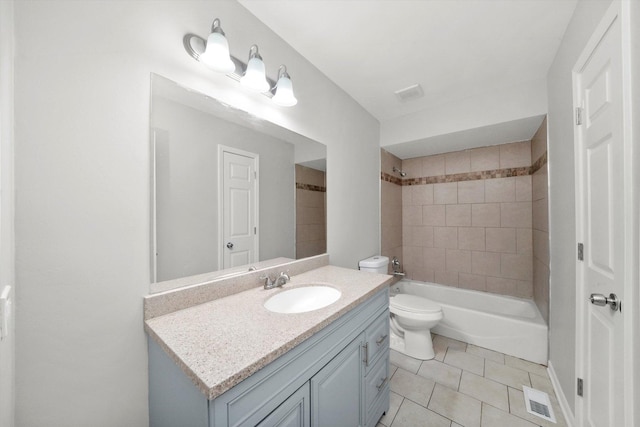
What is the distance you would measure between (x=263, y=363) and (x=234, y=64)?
4.11ft

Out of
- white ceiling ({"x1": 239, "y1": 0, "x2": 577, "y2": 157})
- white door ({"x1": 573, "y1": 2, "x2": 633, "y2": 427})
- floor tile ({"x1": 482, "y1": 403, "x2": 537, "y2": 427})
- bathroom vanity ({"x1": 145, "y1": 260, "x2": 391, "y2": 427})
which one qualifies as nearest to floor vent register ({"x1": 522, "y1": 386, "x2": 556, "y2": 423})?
floor tile ({"x1": 482, "y1": 403, "x2": 537, "y2": 427})

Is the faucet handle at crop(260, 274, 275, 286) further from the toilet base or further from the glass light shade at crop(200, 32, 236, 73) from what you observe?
the toilet base

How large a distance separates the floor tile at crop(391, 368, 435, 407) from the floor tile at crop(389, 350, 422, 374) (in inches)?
A: 2.5

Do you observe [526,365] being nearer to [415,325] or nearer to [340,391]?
[415,325]

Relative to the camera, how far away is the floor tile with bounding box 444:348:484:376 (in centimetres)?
185

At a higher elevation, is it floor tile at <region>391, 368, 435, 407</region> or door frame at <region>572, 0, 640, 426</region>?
door frame at <region>572, 0, 640, 426</region>

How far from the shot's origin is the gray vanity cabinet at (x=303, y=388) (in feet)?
2.07

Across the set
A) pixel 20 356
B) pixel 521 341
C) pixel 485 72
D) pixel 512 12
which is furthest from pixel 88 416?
pixel 485 72

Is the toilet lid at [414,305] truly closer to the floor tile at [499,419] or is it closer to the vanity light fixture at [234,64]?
the floor tile at [499,419]

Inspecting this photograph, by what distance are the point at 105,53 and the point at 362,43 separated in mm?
1387

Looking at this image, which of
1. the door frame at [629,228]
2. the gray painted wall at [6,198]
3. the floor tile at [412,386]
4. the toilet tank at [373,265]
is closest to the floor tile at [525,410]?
the floor tile at [412,386]

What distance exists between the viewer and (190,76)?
40.8 inches

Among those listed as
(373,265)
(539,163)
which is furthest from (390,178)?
(539,163)

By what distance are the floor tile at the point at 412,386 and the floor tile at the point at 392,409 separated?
4 centimetres
